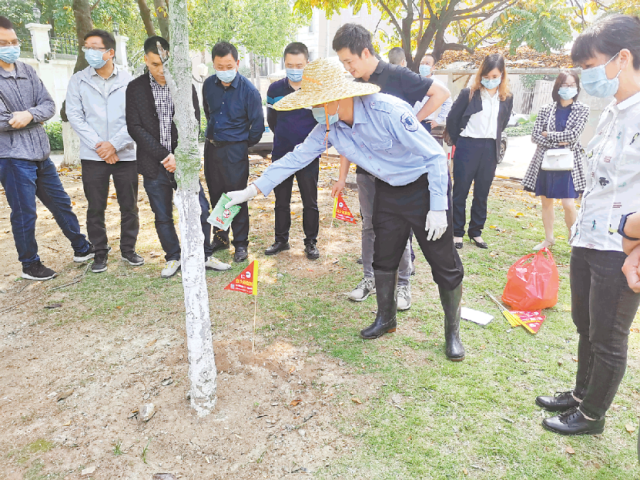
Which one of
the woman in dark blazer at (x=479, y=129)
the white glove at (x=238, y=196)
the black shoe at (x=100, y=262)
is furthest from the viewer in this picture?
the woman in dark blazer at (x=479, y=129)

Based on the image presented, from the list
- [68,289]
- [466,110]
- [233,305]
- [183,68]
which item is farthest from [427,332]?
[68,289]

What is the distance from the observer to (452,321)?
124 inches

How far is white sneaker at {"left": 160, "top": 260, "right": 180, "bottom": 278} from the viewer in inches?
175

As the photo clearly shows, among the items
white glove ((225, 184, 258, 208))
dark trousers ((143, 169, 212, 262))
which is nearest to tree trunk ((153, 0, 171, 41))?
dark trousers ((143, 169, 212, 262))

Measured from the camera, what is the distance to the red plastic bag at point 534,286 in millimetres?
3737

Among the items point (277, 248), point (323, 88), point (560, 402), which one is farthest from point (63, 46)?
point (560, 402)

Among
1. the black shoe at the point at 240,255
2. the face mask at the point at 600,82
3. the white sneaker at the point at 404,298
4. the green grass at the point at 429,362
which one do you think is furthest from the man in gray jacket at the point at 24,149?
the face mask at the point at 600,82

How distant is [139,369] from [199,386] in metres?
0.72

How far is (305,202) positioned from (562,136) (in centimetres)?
282

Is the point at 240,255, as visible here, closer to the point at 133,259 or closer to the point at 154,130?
the point at 133,259

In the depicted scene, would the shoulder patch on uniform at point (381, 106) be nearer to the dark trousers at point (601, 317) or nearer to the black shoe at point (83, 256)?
the dark trousers at point (601, 317)

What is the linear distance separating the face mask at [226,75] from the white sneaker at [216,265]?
1765 mm

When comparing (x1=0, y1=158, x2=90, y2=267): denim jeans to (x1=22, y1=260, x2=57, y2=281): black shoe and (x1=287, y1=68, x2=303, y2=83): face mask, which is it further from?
(x1=287, y1=68, x2=303, y2=83): face mask

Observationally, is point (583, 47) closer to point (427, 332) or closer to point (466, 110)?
point (427, 332)
